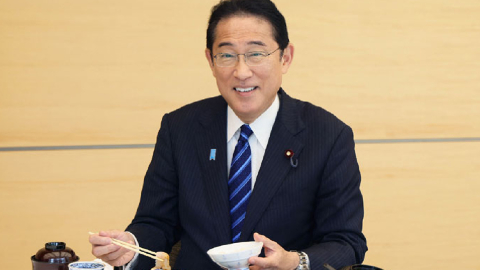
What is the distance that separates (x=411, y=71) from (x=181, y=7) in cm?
115

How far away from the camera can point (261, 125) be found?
Answer: 2.06 meters

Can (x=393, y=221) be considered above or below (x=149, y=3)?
below

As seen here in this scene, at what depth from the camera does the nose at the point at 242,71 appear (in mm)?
1893

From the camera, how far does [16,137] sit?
284cm

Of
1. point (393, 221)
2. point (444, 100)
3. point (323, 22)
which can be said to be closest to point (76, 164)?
point (323, 22)

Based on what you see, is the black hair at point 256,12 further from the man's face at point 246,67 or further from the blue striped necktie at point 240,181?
the blue striped necktie at point 240,181

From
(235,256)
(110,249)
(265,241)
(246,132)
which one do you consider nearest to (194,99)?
(246,132)

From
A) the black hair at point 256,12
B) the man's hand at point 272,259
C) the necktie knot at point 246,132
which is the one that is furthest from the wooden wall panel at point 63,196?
the man's hand at point 272,259

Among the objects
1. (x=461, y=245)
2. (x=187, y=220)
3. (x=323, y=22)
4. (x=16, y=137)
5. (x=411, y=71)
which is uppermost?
(x=323, y=22)

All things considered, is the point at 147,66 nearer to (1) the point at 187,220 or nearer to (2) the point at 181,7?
(2) the point at 181,7

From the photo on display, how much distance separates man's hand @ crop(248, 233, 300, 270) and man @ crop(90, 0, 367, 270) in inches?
9.4

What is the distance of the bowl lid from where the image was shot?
5.46 ft

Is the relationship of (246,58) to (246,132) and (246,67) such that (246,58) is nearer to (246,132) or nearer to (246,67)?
(246,67)

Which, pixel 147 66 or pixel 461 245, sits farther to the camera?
pixel 461 245
